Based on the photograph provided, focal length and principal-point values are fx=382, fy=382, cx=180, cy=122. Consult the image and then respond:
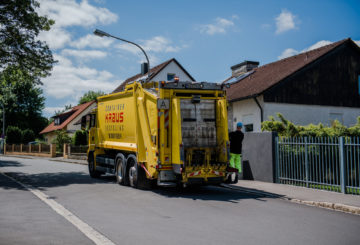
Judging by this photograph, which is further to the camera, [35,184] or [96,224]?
[35,184]

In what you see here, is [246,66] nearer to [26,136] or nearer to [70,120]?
[70,120]

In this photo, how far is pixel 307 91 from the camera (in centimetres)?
2370

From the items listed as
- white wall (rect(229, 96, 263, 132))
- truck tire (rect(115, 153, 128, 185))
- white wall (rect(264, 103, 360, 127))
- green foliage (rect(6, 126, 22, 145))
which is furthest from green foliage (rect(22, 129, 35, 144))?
truck tire (rect(115, 153, 128, 185))

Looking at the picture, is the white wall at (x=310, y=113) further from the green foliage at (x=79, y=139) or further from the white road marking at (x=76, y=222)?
the green foliage at (x=79, y=139)

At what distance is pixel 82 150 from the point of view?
3434 cm

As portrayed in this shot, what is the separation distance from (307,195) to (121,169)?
19.7 feet

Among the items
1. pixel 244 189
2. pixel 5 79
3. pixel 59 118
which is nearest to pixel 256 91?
pixel 244 189

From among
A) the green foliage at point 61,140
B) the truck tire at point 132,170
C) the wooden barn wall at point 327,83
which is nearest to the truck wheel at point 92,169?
the truck tire at point 132,170

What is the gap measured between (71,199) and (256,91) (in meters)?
15.4

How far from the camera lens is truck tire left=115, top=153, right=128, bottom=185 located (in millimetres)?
12219

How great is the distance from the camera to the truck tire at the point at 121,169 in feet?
40.1

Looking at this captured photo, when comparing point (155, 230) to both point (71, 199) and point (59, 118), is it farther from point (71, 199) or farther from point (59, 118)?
point (59, 118)

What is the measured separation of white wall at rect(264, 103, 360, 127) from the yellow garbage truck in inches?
476

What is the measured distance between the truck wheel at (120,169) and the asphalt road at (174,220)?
1.68m
